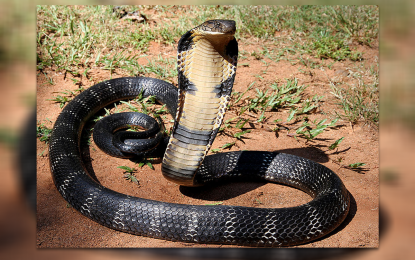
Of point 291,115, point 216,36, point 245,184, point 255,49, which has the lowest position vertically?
point 245,184

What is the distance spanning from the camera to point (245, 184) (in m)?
4.30

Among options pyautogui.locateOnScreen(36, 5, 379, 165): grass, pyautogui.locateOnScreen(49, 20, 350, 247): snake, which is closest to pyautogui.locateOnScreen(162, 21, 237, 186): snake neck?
pyautogui.locateOnScreen(49, 20, 350, 247): snake

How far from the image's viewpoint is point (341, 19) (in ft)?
23.6

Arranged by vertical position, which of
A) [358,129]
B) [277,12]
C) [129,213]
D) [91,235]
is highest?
[277,12]

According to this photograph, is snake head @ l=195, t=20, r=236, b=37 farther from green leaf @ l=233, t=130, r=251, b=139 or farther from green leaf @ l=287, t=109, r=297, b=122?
green leaf @ l=287, t=109, r=297, b=122

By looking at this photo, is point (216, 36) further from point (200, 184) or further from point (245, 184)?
point (245, 184)

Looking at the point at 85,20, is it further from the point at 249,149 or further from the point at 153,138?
the point at 249,149

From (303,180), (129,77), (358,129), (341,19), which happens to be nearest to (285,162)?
(303,180)

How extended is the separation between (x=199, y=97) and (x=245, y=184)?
1.38 meters

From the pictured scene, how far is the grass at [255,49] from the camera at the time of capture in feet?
18.0

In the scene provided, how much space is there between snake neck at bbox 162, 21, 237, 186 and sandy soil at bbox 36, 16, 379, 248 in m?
0.59

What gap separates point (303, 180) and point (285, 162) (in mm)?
300

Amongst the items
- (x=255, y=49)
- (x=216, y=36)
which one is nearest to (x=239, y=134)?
(x=216, y=36)
